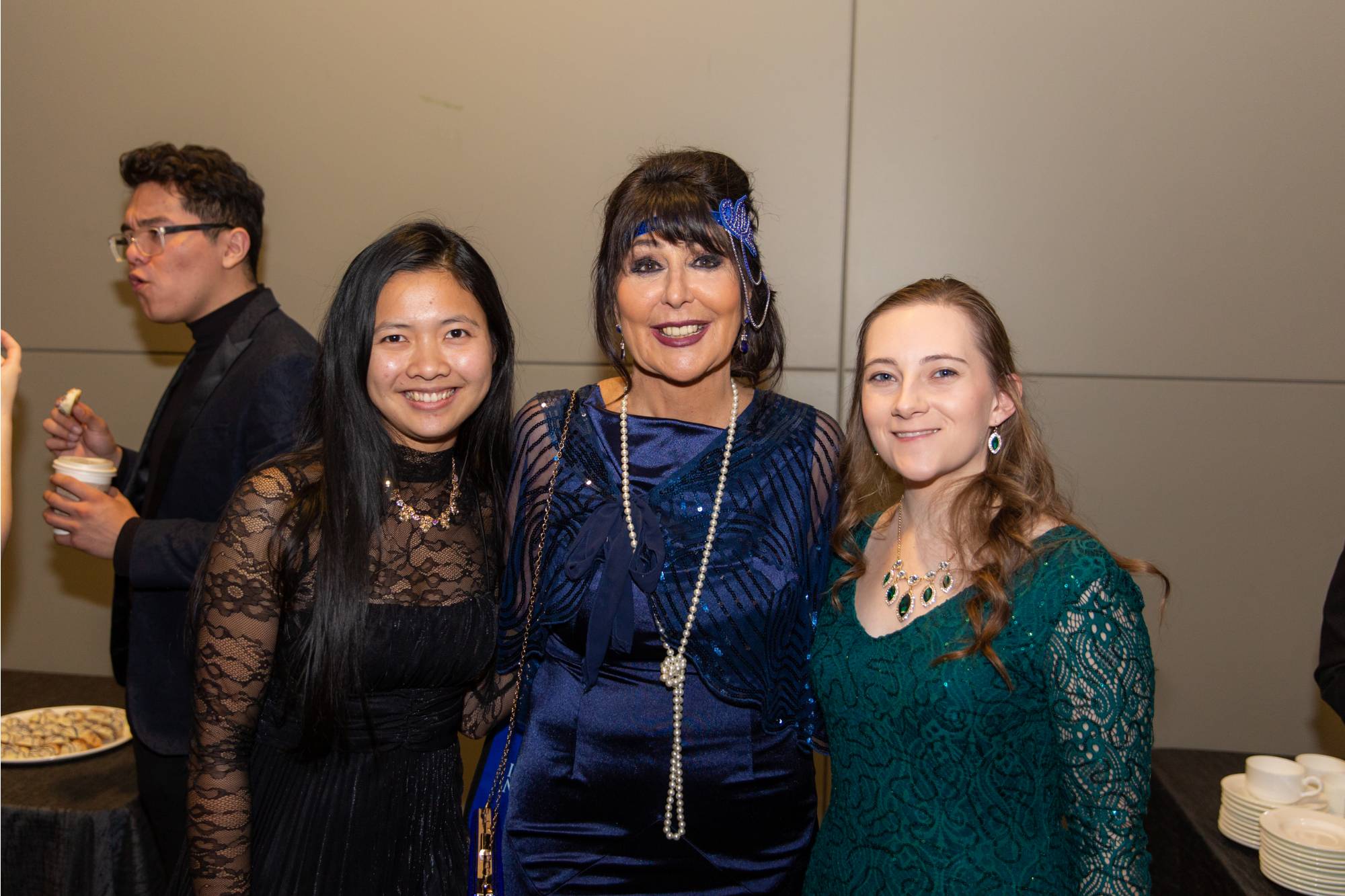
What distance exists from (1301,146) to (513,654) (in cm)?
274

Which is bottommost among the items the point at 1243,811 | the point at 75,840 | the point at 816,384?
the point at 75,840

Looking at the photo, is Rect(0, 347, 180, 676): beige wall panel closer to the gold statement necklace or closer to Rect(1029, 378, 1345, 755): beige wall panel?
the gold statement necklace

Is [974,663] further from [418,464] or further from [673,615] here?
[418,464]

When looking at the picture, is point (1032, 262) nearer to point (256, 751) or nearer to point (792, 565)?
point (792, 565)

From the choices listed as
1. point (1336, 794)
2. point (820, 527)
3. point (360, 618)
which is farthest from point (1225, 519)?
point (360, 618)

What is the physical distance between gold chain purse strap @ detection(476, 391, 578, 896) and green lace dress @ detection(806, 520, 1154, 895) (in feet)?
2.05

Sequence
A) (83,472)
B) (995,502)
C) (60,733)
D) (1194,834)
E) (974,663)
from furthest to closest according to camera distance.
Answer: (60,733), (83,472), (1194,834), (995,502), (974,663)

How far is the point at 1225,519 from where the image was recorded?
312 cm

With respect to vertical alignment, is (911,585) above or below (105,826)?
above

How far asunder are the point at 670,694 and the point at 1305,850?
126 cm

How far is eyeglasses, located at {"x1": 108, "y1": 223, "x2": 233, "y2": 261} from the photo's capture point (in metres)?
2.68

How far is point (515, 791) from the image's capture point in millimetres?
1857

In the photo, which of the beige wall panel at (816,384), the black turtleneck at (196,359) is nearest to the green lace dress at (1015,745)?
the beige wall panel at (816,384)

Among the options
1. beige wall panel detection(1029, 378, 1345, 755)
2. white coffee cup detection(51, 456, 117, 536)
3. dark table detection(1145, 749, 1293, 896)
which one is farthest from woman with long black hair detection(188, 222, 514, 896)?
beige wall panel detection(1029, 378, 1345, 755)
